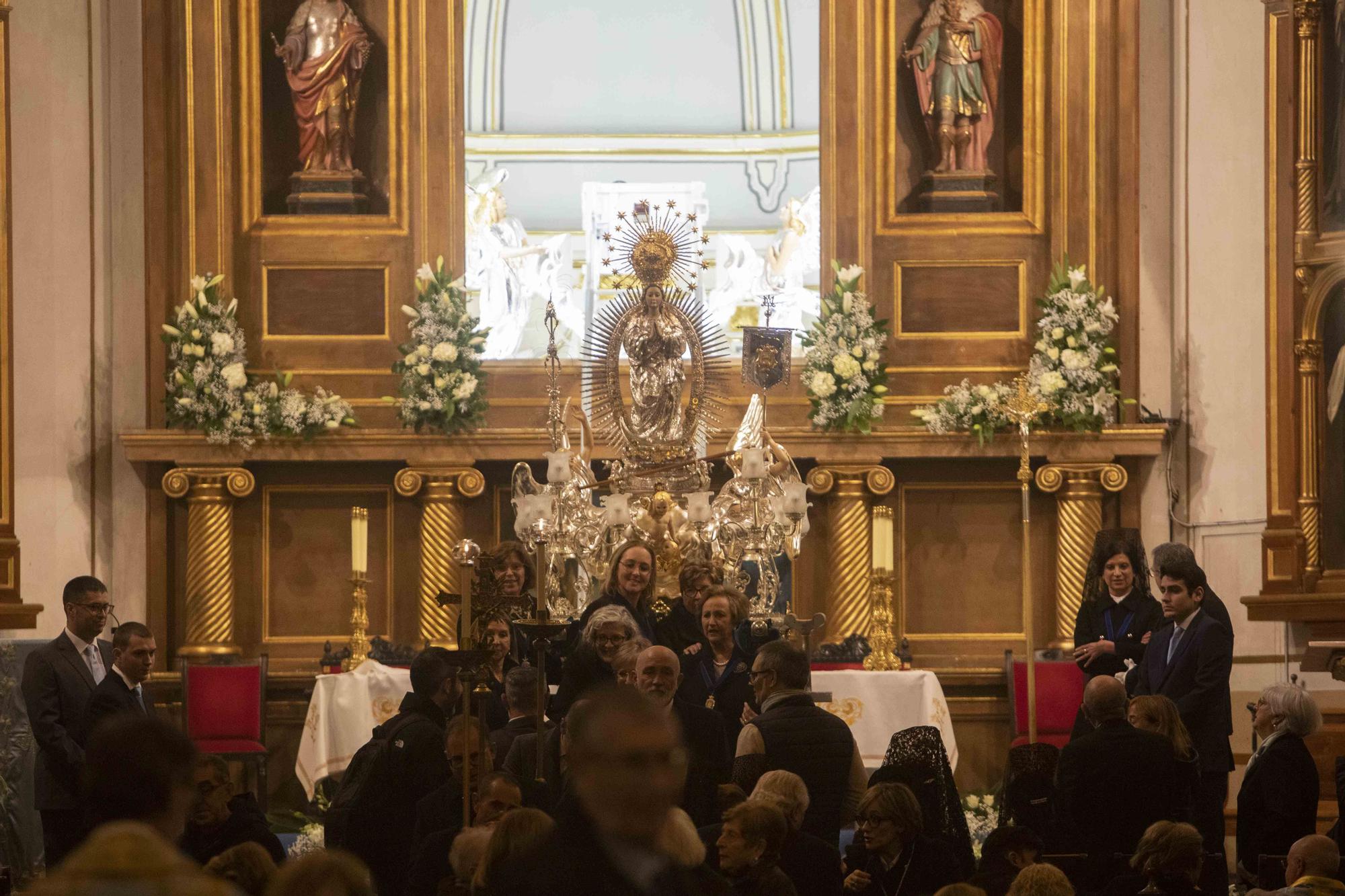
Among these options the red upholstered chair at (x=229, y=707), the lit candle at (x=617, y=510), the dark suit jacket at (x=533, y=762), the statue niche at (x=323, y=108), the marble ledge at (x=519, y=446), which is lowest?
the red upholstered chair at (x=229, y=707)

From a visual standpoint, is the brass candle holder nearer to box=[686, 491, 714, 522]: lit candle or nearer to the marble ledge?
the marble ledge

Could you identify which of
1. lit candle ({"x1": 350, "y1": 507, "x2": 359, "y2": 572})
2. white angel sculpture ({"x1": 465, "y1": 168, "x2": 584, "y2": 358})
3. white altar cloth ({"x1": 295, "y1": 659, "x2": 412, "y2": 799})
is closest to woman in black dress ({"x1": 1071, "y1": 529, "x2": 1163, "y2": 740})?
white altar cloth ({"x1": 295, "y1": 659, "x2": 412, "y2": 799})

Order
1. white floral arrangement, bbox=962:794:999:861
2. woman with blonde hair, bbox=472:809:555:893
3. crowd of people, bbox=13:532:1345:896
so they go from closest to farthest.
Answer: crowd of people, bbox=13:532:1345:896, woman with blonde hair, bbox=472:809:555:893, white floral arrangement, bbox=962:794:999:861

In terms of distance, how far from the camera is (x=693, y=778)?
18.0 feet

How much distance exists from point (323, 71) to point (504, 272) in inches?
67.2

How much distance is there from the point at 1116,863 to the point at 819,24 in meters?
6.74

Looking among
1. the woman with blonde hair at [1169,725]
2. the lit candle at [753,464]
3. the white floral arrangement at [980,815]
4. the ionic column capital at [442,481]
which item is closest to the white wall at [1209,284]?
→ the white floral arrangement at [980,815]

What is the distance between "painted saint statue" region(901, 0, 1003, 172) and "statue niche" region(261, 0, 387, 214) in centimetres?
308

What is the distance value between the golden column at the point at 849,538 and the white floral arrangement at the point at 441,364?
6.38 ft

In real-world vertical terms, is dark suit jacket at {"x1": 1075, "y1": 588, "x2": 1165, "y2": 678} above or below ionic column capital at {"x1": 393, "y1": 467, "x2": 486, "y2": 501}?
below

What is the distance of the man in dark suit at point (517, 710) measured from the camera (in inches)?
246

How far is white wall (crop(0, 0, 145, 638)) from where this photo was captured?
10.7 meters

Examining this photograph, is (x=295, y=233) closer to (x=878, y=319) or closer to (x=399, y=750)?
(x=878, y=319)

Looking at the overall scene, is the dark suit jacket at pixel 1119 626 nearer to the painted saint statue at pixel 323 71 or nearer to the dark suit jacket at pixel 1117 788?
the dark suit jacket at pixel 1117 788
